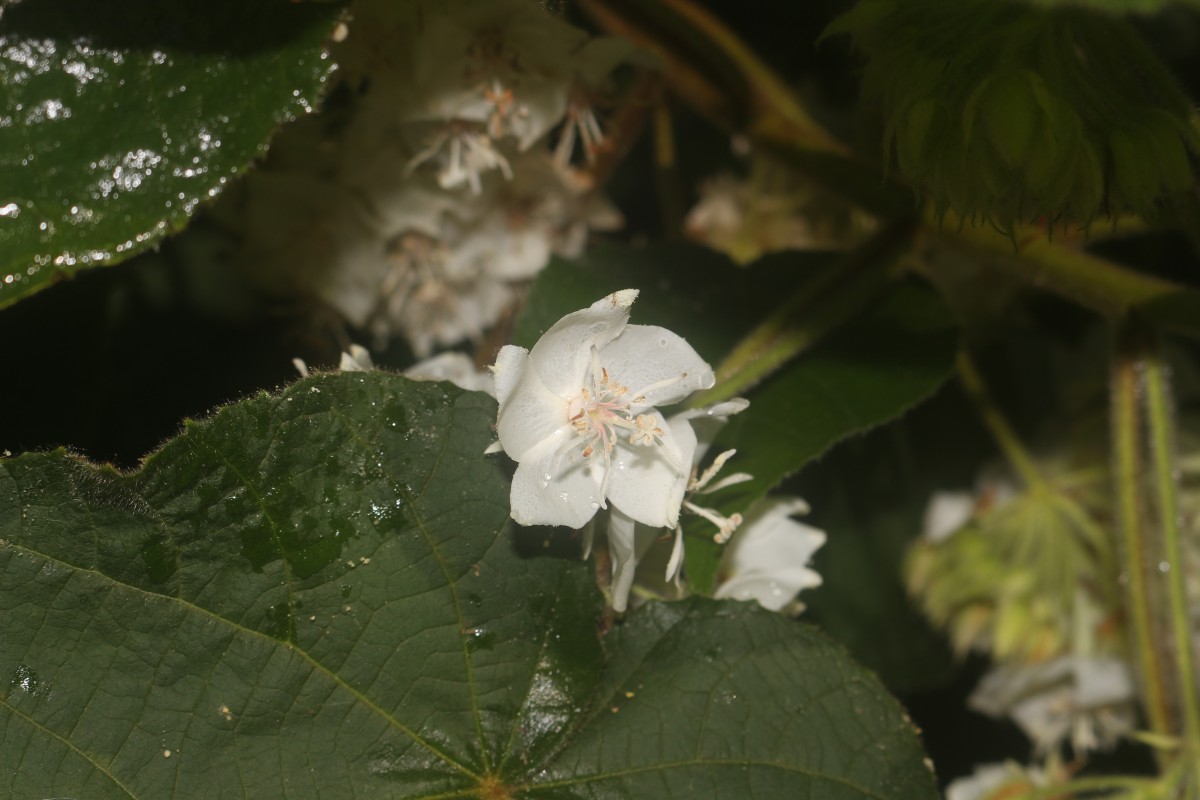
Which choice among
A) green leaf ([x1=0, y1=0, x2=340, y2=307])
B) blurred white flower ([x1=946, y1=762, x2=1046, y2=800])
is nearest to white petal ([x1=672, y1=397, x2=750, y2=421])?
green leaf ([x1=0, y1=0, x2=340, y2=307])

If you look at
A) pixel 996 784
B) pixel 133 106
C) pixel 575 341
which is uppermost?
pixel 133 106

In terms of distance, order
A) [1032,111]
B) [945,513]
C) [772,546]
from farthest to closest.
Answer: [945,513] → [772,546] → [1032,111]

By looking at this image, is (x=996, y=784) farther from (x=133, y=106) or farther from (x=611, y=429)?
(x=133, y=106)

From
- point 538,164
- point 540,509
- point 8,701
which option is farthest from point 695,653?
point 538,164

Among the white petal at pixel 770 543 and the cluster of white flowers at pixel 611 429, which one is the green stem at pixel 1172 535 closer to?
the white petal at pixel 770 543

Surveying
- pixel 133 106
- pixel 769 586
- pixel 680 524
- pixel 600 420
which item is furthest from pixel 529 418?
pixel 133 106

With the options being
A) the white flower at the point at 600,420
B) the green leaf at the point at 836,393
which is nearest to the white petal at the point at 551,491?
the white flower at the point at 600,420
